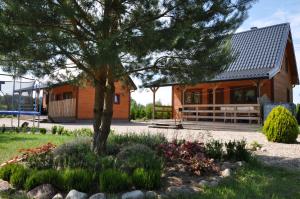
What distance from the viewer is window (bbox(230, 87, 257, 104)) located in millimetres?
17719

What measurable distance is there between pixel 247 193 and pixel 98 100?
3.08 meters

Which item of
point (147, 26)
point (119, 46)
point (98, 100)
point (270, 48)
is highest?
point (270, 48)

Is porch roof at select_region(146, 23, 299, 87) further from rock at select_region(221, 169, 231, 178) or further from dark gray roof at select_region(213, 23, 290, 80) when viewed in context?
rock at select_region(221, 169, 231, 178)

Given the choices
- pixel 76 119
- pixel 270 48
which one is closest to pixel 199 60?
pixel 270 48

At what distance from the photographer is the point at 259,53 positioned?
17.6m

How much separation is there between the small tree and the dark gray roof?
32.0 ft

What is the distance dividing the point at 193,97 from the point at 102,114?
49.9 feet

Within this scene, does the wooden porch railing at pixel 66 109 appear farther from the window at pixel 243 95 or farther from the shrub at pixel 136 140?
the shrub at pixel 136 140

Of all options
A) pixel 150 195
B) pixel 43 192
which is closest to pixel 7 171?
pixel 43 192

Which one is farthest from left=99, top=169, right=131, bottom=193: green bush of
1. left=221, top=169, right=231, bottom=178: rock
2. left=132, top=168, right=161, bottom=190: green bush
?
left=221, top=169, right=231, bottom=178: rock

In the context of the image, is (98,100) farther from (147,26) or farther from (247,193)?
(247,193)

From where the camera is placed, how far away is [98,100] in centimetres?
573

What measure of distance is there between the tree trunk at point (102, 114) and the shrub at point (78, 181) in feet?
4.52

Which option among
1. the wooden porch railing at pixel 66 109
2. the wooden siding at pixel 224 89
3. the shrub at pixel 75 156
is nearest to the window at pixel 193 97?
the wooden siding at pixel 224 89
